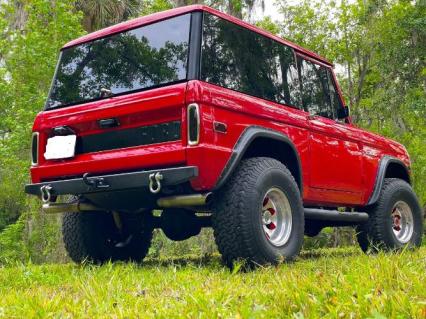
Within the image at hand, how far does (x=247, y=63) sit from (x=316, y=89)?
1400 mm

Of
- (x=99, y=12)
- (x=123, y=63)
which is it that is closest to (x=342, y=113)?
(x=123, y=63)

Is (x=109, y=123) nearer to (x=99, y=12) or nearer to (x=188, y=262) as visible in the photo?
(x=188, y=262)

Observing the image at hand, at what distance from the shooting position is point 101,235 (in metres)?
5.25

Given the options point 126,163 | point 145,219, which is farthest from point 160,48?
point 145,219

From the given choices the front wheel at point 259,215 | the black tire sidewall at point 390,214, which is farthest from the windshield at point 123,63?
the black tire sidewall at point 390,214

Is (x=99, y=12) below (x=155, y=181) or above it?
above

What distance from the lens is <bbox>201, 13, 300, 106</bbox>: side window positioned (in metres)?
4.20

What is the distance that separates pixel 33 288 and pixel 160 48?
79.4 inches

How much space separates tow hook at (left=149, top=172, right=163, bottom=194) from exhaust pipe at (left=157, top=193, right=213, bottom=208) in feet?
0.66

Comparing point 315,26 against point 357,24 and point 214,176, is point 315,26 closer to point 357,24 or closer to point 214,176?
point 357,24

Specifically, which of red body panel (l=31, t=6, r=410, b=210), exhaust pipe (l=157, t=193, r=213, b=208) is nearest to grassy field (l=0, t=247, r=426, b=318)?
exhaust pipe (l=157, t=193, r=213, b=208)

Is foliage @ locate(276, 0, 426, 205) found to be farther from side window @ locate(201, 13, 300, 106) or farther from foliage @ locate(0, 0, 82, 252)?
side window @ locate(201, 13, 300, 106)

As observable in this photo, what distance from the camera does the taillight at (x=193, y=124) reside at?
12.5 ft

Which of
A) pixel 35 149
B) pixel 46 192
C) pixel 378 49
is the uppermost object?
pixel 378 49
